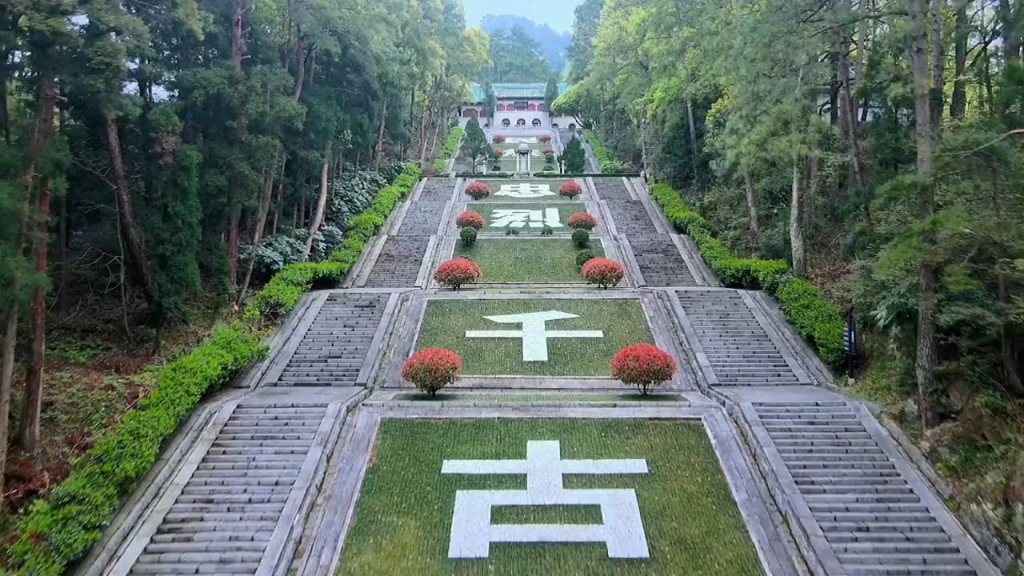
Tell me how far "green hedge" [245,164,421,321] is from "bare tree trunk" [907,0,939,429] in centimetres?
1159

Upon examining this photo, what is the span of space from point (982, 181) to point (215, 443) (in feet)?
33.3

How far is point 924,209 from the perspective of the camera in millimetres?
9023

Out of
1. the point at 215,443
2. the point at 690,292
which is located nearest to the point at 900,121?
the point at 690,292

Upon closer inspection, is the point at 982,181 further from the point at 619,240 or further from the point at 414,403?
the point at 619,240

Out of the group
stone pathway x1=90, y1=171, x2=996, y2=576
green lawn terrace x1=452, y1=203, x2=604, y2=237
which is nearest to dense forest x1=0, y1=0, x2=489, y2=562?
stone pathway x1=90, y1=171, x2=996, y2=576

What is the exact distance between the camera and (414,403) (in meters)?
11.2

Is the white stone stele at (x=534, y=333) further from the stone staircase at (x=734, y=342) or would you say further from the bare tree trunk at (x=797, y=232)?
the bare tree trunk at (x=797, y=232)

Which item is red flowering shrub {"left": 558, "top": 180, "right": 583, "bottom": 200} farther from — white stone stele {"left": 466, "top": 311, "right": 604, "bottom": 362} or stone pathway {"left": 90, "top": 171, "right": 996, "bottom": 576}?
white stone stele {"left": 466, "top": 311, "right": 604, "bottom": 362}

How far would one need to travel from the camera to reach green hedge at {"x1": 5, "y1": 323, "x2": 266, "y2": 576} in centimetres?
746

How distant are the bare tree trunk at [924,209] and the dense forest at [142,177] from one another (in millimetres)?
10193

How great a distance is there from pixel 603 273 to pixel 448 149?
31114 mm

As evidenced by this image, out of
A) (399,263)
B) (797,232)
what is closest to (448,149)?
(399,263)

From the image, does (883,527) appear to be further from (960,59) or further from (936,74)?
(960,59)

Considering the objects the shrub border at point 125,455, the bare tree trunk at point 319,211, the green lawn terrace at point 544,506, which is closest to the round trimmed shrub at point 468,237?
the bare tree trunk at point 319,211
